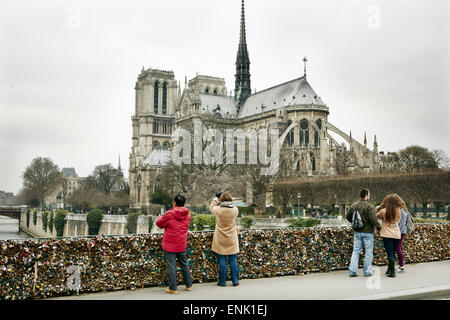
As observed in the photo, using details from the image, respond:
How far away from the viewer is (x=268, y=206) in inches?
1553

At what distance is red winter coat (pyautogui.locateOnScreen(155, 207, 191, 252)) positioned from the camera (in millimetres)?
7152

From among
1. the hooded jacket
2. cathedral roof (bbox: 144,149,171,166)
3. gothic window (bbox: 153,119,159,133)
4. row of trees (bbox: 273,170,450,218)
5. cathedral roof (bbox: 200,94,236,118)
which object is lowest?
the hooded jacket

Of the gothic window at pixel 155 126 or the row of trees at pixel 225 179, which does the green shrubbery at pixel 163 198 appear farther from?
the gothic window at pixel 155 126

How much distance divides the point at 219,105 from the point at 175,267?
7557 cm

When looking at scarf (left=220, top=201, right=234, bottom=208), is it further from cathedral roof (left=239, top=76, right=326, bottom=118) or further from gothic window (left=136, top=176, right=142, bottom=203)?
gothic window (left=136, top=176, right=142, bottom=203)

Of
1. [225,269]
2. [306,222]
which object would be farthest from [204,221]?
[225,269]

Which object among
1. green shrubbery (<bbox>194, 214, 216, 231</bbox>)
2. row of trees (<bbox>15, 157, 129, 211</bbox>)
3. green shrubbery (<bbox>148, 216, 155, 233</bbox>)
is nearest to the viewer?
green shrubbery (<bbox>194, 214, 216, 231</bbox>)

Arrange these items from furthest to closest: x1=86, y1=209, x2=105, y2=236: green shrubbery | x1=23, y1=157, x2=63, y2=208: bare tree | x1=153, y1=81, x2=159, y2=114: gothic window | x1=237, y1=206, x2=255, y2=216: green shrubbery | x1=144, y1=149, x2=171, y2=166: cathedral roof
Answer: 1. x1=153, y1=81, x2=159, y2=114: gothic window
2. x1=23, y1=157, x2=63, y2=208: bare tree
3. x1=144, y1=149, x2=171, y2=166: cathedral roof
4. x1=86, y1=209, x2=105, y2=236: green shrubbery
5. x1=237, y1=206, x2=255, y2=216: green shrubbery

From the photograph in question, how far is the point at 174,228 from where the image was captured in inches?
283

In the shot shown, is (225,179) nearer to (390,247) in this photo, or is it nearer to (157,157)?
(157,157)

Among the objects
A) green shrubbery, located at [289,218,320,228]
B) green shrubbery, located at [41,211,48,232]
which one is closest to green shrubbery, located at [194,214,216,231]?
green shrubbery, located at [289,218,320,228]

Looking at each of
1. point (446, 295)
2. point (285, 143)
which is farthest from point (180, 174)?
point (446, 295)
